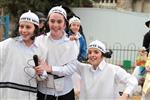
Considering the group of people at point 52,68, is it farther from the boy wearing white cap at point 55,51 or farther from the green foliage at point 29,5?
the green foliage at point 29,5

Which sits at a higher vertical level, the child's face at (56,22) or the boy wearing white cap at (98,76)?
the child's face at (56,22)

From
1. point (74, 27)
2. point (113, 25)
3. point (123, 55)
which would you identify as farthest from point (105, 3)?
point (74, 27)

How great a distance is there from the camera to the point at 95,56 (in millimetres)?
4902

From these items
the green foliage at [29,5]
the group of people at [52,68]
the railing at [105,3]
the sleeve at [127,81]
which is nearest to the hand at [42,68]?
the group of people at [52,68]

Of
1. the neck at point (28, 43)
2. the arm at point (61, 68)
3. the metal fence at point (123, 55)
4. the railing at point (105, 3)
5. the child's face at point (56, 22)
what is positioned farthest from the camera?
the railing at point (105, 3)

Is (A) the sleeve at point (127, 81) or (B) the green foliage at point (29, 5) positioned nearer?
(A) the sleeve at point (127, 81)

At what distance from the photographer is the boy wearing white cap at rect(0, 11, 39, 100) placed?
448cm

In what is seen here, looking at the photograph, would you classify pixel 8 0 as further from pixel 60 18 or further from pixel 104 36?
pixel 60 18

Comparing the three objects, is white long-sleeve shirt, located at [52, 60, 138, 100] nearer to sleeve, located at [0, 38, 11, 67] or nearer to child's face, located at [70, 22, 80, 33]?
sleeve, located at [0, 38, 11, 67]

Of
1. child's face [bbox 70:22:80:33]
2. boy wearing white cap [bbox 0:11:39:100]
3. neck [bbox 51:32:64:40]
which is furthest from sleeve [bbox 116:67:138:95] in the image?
child's face [bbox 70:22:80:33]

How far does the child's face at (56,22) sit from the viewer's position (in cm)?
469

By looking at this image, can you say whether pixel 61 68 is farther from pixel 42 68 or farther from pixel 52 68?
pixel 42 68

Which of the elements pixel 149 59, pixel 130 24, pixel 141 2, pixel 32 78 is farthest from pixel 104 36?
pixel 32 78

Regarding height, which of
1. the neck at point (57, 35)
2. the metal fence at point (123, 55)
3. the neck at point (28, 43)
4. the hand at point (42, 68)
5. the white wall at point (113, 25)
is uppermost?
the neck at point (57, 35)
